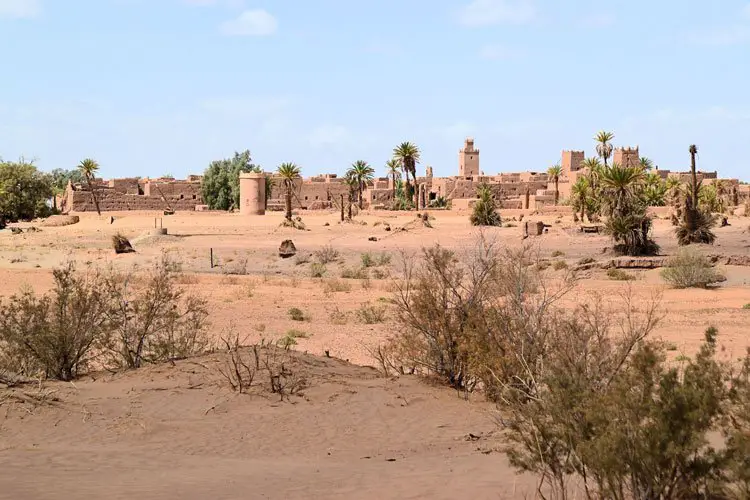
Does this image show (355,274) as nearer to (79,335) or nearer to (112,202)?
(79,335)

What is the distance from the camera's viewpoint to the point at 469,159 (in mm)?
115312

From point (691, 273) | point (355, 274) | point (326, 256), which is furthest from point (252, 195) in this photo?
point (691, 273)

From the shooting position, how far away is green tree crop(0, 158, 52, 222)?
203 ft

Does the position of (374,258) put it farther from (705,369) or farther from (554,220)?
(705,369)

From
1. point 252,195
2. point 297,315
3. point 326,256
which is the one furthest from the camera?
point 252,195

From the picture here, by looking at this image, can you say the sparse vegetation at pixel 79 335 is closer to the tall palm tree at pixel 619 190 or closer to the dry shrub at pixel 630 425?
the dry shrub at pixel 630 425

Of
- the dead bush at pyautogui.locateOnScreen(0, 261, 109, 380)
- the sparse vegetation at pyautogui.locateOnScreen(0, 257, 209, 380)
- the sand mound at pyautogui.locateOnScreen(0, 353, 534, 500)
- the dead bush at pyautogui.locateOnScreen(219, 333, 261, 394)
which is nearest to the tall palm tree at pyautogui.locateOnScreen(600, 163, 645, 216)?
the sparse vegetation at pyautogui.locateOnScreen(0, 257, 209, 380)

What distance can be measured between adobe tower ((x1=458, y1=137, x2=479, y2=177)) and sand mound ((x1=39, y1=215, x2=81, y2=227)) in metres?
57.8

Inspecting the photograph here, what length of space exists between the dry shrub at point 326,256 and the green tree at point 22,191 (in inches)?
1130

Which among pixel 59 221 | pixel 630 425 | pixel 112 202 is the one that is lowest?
pixel 630 425

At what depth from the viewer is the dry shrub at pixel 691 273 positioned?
2942 cm

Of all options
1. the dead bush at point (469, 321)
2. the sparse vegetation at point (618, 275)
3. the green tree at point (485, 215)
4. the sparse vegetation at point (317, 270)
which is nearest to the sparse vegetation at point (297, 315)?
the dead bush at point (469, 321)

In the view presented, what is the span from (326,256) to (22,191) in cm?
3151

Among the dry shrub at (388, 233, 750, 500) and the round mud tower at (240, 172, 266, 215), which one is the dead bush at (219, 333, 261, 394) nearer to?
the dry shrub at (388, 233, 750, 500)
